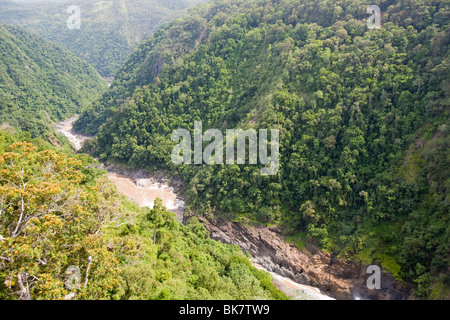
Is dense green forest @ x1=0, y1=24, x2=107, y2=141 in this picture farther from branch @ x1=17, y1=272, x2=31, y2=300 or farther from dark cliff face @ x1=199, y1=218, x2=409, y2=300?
branch @ x1=17, y1=272, x2=31, y2=300

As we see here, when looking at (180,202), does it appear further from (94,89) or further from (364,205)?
(94,89)

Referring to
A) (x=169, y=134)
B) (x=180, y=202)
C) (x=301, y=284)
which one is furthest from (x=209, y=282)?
(x=169, y=134)

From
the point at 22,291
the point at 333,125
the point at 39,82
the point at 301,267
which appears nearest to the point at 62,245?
the point at 22,291

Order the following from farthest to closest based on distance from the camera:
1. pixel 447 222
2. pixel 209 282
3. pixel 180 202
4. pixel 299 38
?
pixel 299 38 < pixel 180 202 < pixel 447 222 < pixel 209 282

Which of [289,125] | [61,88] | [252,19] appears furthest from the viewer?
[61,88]

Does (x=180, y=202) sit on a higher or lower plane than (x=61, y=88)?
lower

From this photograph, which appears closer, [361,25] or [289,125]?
[289,125]
